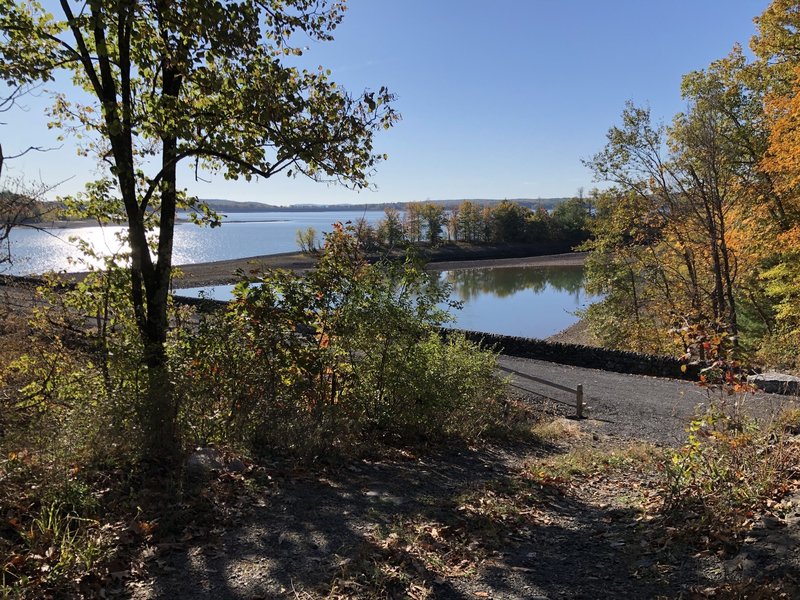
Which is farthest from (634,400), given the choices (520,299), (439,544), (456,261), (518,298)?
(456,261)

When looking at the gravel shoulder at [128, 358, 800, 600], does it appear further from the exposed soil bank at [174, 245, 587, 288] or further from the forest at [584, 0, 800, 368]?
the exposed soil bank at [174, 245, 587, 288]

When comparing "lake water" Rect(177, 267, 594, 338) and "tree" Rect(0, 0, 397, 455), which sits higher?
"tree" Rect(0, 0, 397, 455)

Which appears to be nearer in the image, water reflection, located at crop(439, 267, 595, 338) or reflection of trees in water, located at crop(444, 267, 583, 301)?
water reflection, located at crop(439, 267, 595, 338)

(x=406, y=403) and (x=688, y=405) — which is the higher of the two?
(x=406, y=403)

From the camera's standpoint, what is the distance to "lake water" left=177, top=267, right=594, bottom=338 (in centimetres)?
3938

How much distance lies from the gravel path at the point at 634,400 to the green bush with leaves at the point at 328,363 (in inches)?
184

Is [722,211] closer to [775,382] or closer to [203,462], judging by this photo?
[775,382]

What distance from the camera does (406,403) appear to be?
7.46m

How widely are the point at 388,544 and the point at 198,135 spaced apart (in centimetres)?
468

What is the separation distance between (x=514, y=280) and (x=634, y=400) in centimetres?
5422

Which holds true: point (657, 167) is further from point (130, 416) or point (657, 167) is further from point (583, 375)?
point (130, 416)

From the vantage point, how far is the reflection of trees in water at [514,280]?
58.4m

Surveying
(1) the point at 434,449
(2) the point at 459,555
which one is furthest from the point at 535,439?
(2) the point at 459,555

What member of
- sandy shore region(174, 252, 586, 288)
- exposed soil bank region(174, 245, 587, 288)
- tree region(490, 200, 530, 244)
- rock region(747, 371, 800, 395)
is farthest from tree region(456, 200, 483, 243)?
rock region(747, 371, 800, 395)
